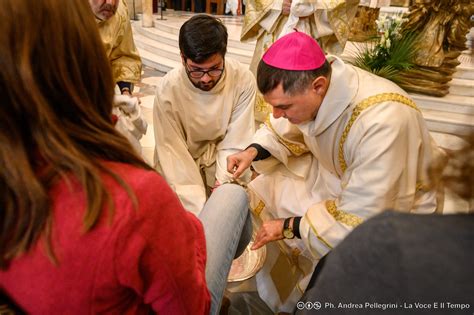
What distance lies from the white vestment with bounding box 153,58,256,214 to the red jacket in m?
1.51

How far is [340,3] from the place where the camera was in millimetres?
3309

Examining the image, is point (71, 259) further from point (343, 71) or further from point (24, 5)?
point (343, 71)

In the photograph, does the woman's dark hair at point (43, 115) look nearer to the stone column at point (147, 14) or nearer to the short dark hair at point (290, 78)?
the short dark hair at point (290, 78)

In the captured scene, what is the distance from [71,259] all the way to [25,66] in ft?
1.14

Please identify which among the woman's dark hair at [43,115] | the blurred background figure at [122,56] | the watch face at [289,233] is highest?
the woman's dark hair at [43,115]

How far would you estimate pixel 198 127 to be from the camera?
8.32ft

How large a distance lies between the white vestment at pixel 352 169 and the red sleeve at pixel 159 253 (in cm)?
86

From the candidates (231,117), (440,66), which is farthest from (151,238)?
(440,66)

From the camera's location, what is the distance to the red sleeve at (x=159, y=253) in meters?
0.68

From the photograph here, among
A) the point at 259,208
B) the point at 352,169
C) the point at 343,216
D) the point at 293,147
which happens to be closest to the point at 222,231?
the point at 343,216

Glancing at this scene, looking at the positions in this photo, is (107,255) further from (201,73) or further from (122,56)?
(122,56)

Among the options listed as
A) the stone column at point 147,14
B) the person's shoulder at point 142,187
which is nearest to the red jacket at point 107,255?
the person's shoulder at point 142,187

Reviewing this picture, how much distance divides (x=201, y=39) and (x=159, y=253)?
5.32 feet

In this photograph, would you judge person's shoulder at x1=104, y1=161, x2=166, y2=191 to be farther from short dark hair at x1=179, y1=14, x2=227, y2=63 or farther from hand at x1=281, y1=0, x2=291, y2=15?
hand at x1=281, y1=0, x2=291, y2=15
